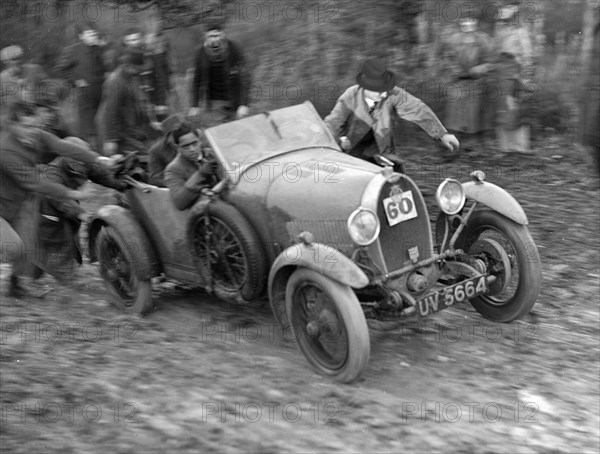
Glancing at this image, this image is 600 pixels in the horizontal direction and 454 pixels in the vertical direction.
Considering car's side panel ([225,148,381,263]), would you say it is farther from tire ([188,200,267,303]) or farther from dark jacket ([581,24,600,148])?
dark jacket ([581,24,600,148])

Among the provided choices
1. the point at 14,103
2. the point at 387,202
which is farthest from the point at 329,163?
the point at 14,103

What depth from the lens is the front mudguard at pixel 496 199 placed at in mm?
5773

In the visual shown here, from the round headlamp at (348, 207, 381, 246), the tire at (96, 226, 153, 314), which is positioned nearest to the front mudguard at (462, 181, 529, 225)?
the round headlamp at (348, 207, 381, 246)

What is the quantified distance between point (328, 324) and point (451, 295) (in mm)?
844

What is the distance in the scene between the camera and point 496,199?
5.87 metres

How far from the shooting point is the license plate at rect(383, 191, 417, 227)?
17.6 ft

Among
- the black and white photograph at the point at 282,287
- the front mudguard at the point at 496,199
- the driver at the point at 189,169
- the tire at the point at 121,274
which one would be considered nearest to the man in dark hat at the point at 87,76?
the black and white photograph at the point at 282,287

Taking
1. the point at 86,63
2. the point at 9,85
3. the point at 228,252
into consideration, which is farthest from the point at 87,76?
the point at 228,252

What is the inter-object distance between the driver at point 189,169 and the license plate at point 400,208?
145cm

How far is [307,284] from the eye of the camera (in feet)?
16.9

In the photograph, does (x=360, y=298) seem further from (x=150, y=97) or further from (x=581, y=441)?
(x=150, y=97)

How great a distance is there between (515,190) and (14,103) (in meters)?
5.53

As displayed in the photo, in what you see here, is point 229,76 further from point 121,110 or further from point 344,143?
point 344,143

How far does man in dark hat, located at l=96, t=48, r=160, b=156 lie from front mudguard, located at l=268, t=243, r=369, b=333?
13.3ft
